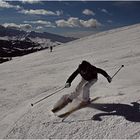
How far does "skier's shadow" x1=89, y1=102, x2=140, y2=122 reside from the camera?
867 centimetres

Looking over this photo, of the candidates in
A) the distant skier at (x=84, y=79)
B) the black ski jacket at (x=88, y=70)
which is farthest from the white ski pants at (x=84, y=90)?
the black ski jacket at (x=88, y=70)

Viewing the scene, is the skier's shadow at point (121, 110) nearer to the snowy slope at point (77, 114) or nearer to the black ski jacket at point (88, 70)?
the snowy slope at point (77, 114)

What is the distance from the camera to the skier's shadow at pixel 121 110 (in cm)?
867

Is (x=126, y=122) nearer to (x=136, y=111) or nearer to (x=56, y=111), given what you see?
(x=136, y=111)

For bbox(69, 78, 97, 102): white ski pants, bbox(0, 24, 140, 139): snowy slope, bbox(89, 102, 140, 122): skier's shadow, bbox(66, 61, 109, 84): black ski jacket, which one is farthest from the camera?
bbox(69, 78, 97, 102): white ski pants

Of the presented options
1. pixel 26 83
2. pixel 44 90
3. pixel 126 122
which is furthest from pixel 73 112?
pixel 26 83

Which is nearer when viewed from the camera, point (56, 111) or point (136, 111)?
point (136, 111)

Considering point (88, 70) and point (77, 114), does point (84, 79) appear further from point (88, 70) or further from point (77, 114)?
point (77, 114)

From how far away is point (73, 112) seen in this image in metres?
9.68

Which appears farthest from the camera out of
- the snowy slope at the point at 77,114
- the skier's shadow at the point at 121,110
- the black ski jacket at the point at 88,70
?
the black ski jacket at the point at 88,70

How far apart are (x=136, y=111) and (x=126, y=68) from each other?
815 centimetres

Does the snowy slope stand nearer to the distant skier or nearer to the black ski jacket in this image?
the distant skier

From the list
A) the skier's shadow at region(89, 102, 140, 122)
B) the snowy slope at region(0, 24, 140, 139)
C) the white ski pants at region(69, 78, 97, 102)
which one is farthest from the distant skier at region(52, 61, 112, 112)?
the skier's shadow at region(89, 102, 140, 122)

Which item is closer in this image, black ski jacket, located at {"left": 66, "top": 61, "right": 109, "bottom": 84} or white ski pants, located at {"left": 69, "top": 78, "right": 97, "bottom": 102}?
black ski jacket, located at {"left": 66, "top": 61, "right": 109, "bottom": 84}
